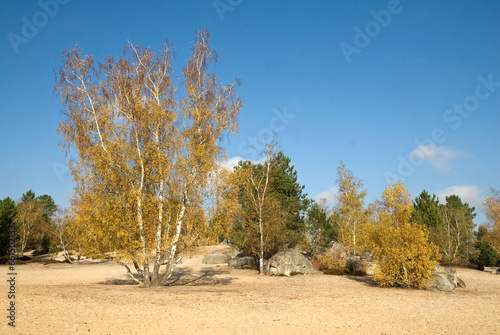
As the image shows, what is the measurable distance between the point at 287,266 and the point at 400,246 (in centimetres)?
1000

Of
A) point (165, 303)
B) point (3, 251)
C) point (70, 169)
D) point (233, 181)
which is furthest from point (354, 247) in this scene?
point (3, 251)

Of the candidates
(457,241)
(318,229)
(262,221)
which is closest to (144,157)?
(262,221)

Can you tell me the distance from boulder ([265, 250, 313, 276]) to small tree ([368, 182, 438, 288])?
7.94m

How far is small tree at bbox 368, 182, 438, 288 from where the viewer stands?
17438mm

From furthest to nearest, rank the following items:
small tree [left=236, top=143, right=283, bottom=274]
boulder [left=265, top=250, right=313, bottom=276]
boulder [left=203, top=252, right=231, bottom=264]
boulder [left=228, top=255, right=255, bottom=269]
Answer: boulder [left=203, top=252, right=231, bottom=264]
boulder [left=228, top=255, right=255, bottom=269]
small tree [left=236, top=143, right=283, bottom=274]
boulder [left=265, top=250, right=313, bottom=276]

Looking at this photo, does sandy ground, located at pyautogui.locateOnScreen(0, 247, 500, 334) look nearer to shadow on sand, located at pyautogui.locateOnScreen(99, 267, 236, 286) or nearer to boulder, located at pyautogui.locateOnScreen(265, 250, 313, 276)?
shadow on sand, located at pyautogui.locateOnScreen(99, 267, 236, 286)

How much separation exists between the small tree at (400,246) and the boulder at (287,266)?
7936mm

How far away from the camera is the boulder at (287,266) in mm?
25766

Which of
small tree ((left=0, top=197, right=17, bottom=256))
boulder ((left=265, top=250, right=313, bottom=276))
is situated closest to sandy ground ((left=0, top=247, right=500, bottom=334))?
boulder ((left=265, top=250, right=313, bottom=276))

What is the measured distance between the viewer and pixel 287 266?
84.9 feet

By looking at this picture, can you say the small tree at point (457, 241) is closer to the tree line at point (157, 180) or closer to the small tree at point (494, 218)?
the small tree at point (494, 218)

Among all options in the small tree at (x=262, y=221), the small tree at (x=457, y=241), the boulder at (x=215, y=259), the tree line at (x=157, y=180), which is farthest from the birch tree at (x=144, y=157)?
the small tree at (x=457, y=241)

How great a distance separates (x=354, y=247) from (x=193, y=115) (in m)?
19.6

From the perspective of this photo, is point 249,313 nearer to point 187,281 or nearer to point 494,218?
point 187,281
